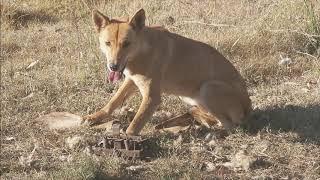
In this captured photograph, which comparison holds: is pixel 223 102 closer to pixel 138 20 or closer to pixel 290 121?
pixel 290 121

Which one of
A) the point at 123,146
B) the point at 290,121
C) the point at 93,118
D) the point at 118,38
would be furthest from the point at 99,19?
the point at 290,121

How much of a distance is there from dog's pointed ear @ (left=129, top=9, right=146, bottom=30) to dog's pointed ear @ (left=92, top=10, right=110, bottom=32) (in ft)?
0.69

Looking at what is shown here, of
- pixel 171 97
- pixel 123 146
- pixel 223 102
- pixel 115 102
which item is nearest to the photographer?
pixel 123 146

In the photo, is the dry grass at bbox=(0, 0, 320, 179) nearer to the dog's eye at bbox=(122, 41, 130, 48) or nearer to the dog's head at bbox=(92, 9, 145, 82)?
the dog's head at bbox=(92, 9, 145, 82)

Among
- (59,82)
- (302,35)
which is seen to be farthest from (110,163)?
(302,35)

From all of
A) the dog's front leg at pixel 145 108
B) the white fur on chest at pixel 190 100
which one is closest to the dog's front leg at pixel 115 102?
the dog's front leg at pixel 145 108

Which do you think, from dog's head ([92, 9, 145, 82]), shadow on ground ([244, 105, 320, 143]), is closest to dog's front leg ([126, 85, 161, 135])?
dog's head ([92, 9, 145, 82])

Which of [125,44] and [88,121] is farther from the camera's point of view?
[88,121]

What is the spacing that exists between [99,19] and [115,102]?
0.80 meters

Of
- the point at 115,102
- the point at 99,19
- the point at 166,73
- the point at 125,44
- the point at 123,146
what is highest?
the point at 99,19

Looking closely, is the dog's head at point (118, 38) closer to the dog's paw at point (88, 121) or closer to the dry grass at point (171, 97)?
the dog's paw at point (88, 121)

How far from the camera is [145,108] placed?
5109 mm

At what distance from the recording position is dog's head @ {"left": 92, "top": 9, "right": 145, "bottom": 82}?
4.91 m

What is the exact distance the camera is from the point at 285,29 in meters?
6.98
